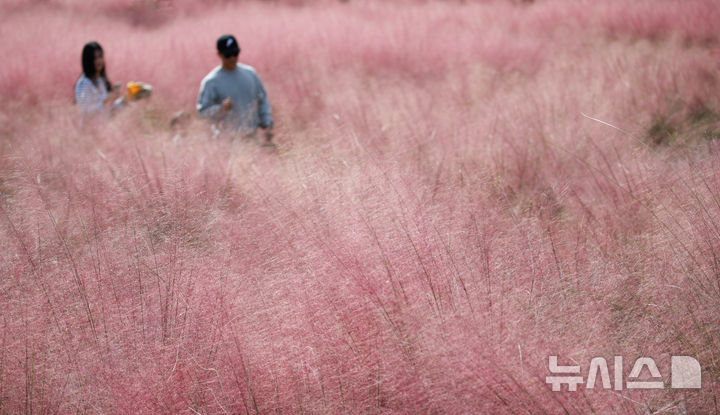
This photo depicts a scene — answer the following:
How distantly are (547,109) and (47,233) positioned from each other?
3.75 metres

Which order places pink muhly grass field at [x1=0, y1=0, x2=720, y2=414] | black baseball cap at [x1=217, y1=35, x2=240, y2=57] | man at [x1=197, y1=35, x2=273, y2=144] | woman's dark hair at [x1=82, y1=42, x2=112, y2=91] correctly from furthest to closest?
woman's dark hair at [x1=82, y1=42, x2=112, y2=91] < man at [x1=197, y1=35, x2=273, y2=144] < black baseball cap at [x1=217, y1=35, x2=240, y2=57] < pink muhly grass field at [x1=0, y1=0, x2=720, y2=414]

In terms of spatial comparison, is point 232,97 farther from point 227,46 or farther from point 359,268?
point 359,268

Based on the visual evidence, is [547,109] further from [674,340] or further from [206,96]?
[206,96]

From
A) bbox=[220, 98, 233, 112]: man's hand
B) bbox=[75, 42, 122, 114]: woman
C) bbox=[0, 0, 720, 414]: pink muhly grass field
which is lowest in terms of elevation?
bbox=[0, 0, 720, 414]: pink muhly grass field

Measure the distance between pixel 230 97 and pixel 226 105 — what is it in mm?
150

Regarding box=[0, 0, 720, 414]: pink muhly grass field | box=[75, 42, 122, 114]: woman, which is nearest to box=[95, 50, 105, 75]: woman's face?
box=[75, 42, 122, 114]: woman

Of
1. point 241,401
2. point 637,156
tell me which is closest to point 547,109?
point 637,156

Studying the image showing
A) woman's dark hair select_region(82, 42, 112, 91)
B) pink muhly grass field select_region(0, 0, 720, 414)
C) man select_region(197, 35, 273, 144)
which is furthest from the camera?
woman's dark hair select_region(82, 42, 112, 91)

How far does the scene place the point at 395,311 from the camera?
1.49 meters

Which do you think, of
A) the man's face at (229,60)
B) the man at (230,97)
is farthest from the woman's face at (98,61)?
the man's face at (229,60)

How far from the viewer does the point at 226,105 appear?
3408 mm

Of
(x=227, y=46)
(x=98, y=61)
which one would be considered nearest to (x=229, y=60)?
(x=227, y=46)

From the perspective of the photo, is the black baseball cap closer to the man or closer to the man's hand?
the man

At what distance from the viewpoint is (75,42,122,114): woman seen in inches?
148
